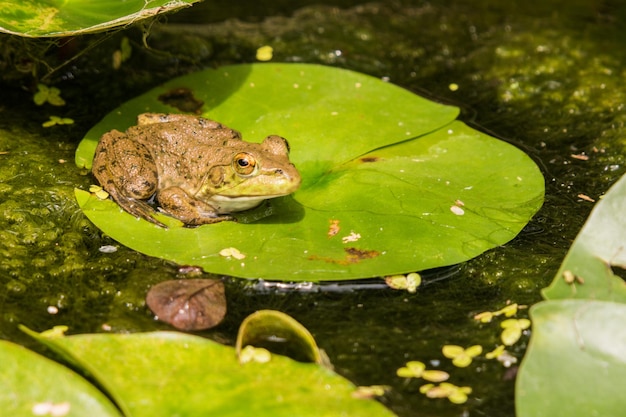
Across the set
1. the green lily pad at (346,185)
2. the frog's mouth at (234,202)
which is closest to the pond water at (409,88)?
the green lily pad at (346,185)

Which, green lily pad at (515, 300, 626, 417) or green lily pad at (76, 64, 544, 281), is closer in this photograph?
green lily pad at (515, 300, 626, 417)

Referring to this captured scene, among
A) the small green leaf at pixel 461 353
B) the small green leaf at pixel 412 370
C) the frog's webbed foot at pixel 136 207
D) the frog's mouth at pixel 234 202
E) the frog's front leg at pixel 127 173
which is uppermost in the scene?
the frog's front leg at pixel 127 173

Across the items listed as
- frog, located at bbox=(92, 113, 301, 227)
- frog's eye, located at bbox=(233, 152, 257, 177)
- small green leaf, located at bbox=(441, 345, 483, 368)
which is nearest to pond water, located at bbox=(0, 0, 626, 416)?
small green leaf, located at bbox=(441, 345, 483, 368)

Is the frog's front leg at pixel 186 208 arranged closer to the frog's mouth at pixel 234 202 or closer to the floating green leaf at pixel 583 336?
the frog's mouth at pixel 234 202

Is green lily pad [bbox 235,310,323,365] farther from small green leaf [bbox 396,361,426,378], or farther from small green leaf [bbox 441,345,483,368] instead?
small green leaf [bbox 441,345,483,368]

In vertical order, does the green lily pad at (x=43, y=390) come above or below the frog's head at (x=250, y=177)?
below

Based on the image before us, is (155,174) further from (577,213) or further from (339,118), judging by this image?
(577,213)

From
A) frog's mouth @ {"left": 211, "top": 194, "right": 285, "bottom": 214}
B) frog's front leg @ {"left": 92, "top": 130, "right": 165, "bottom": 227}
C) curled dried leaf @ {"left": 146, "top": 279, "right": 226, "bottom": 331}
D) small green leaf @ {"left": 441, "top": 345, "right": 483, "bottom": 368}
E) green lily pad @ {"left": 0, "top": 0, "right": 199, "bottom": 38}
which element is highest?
green lily pad @ {"left": 0, "top": 0, "right": 199, "bottom": 38}
